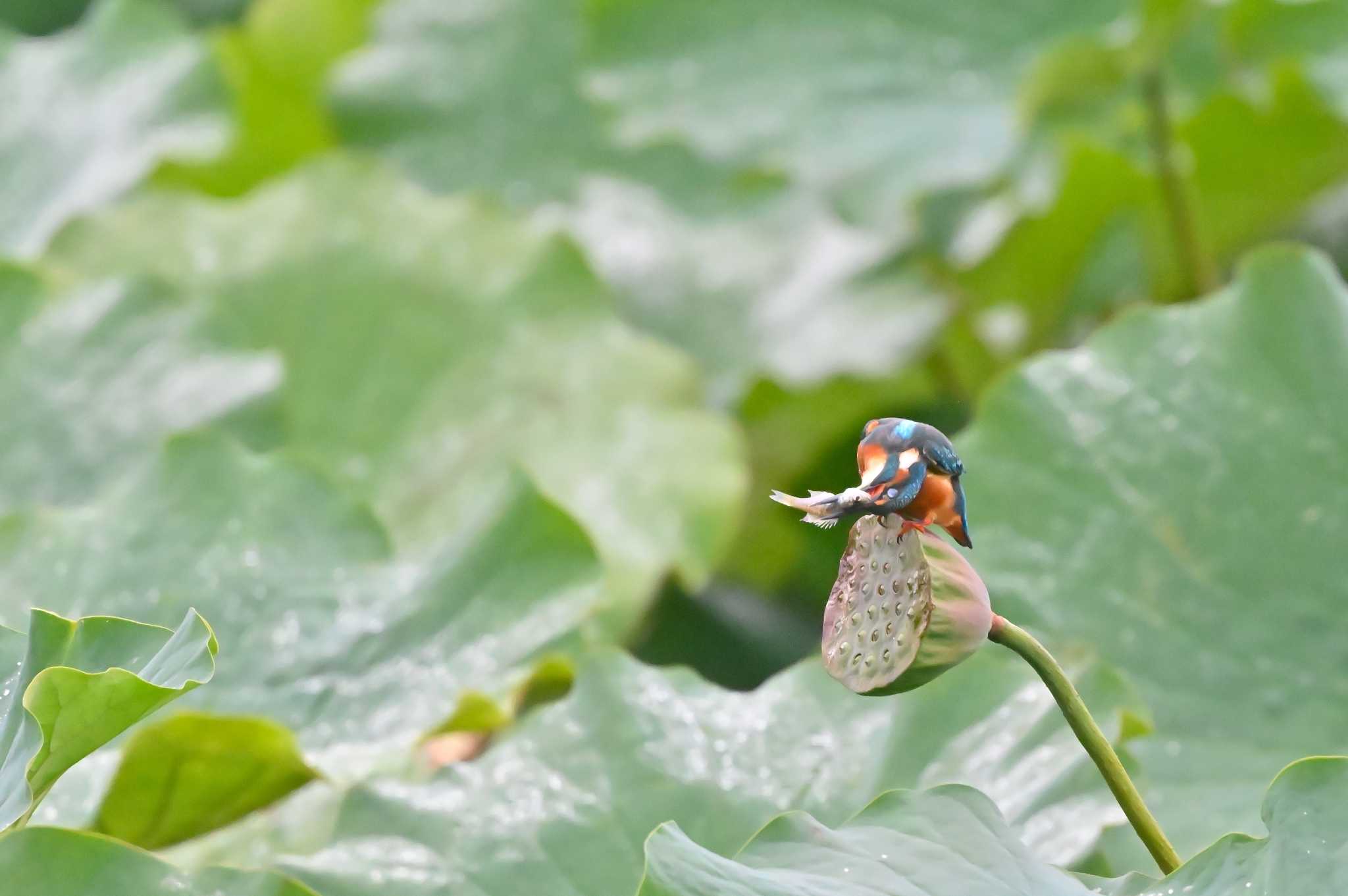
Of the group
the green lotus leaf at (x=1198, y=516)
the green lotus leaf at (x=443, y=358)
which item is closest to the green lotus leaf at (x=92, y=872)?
the green lotus leaf at (x=1198, y=516)

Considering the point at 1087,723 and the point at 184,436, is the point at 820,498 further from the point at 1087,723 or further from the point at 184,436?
the point at 184,436

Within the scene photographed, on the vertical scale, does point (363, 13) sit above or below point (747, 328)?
above

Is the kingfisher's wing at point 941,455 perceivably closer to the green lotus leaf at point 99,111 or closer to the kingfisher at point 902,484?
the kingfisher at point 902,484

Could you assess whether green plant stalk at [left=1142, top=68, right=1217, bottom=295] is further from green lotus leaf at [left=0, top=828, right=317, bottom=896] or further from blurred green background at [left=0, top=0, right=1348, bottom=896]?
green lotus leaf at [left=0, top=828, right=317, bottom=896]

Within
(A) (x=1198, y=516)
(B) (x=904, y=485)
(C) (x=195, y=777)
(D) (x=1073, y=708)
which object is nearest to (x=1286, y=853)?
(D) (x=1073, y=708)

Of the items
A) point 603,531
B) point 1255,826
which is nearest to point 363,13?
point 603,531

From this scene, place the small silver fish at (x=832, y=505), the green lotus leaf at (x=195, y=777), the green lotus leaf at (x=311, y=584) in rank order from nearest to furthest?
the small silver fish at (x=832, y=505) < the green lotus leaf at (x=195, y=777) < the green lotus leaf at (x=311, y=584)

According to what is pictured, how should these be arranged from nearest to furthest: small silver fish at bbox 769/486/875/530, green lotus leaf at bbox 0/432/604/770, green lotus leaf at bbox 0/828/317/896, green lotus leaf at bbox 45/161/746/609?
small silver fish at bbox 769/486/875/530 → green lotus leaf at bbox 0/828/317/896 → green lotus leaf at bbox 0/432/604/770 → green lotus leaf at bbox 45/161/746/609

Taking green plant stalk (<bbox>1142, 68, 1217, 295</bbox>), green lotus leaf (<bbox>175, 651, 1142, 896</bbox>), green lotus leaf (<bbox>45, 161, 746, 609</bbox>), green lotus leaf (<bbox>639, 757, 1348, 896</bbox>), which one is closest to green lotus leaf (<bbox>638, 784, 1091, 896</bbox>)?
green lotus leaf (<bbox>639, 757, 1348, 896</bbox>)
